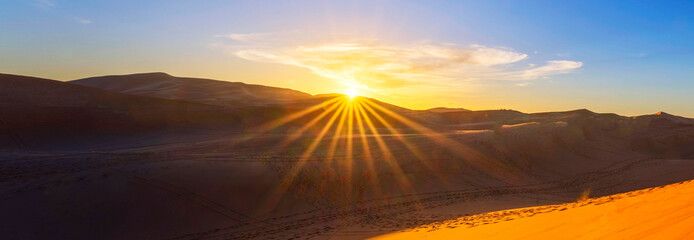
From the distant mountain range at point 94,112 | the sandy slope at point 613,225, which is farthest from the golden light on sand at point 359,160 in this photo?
the sandy slope at point 613,225

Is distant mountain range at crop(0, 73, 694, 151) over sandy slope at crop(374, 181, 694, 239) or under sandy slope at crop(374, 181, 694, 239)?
over

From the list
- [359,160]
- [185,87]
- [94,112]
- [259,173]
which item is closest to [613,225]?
[259,173]

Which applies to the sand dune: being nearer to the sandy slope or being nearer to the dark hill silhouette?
the sandy slope

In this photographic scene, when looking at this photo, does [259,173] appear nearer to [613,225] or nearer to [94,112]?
[613,225]

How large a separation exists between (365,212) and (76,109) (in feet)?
67.8

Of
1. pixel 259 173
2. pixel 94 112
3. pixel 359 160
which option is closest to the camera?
pixel 259 173

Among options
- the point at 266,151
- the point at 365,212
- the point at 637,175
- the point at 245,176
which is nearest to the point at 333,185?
the point at 365,212

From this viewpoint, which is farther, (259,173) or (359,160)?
(359,160)

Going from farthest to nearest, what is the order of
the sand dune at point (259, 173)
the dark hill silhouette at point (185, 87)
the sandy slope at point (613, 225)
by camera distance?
the dark hill silhouette at point (185, 87)
the sand dune at point (259, 173)
the sandy slope at point (613, 225)

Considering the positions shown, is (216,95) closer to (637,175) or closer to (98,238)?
(98,238)

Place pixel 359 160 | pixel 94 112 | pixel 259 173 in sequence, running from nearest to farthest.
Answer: pixel 259 173
pixel 359 160
pixel 94 112

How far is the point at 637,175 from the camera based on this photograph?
704 inches

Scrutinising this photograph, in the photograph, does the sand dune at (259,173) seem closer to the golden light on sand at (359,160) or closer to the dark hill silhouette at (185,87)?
the golden light on sand at (359,160)

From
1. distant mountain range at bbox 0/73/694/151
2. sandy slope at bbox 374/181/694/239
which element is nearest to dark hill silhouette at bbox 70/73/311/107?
distant mountain range at bbox 0/73/694/151
